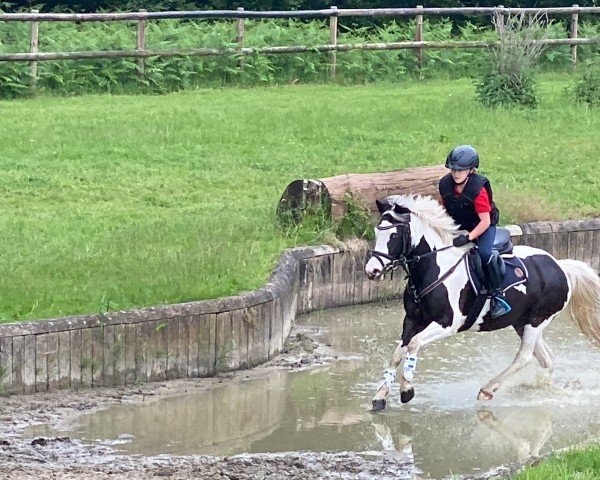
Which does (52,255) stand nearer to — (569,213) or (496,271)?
(496,271)

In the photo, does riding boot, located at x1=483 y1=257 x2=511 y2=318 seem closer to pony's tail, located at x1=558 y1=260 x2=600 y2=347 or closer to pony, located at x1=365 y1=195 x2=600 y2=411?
pony, located at x1=365 y1=195 x2=600 y2=411

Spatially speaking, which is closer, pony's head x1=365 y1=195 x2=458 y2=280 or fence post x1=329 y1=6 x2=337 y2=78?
pony's head x1=365 y1=195 x2=458 y2=280

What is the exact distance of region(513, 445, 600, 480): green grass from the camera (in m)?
8.00

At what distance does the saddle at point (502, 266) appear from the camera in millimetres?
11305

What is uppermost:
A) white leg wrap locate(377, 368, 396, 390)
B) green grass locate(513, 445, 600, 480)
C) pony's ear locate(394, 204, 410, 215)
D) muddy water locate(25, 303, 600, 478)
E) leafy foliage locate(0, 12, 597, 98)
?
leafy foliage locate(0, 12, 597, 98)

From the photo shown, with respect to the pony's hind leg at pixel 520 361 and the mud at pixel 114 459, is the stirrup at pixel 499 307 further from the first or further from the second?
the mud at pixel 114 459

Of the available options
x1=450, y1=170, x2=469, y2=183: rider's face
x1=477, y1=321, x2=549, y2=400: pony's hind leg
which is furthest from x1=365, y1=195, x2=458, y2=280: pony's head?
x1=477, y1=321, x2=549, y2=400: pony's hind leg

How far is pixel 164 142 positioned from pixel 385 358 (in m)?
8.37

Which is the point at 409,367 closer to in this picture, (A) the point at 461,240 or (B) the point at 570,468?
(A) the point at 461,240

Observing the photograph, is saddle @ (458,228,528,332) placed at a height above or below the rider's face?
below

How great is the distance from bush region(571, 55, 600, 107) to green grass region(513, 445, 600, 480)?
17.3 meters

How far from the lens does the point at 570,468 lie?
827cm

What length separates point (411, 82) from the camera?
28.9 m

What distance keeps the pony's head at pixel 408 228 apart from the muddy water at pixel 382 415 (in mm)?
1277
